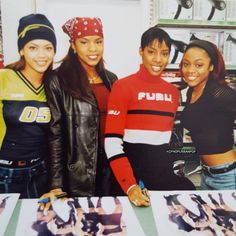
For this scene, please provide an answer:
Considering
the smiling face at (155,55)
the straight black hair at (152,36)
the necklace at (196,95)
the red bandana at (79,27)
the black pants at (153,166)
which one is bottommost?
the black pants at (153,166)

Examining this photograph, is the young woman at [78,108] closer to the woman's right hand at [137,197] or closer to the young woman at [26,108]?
the young woman at [26,108]

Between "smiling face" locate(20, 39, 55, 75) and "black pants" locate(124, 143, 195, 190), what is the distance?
0.47 m

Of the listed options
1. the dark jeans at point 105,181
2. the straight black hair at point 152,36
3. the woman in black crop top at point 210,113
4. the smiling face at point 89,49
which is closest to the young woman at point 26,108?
the smiling face at point 89,49

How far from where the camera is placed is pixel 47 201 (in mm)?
1168

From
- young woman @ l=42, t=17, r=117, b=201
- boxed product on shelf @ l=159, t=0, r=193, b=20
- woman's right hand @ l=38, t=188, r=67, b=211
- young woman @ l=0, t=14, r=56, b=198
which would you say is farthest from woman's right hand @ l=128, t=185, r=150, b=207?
boxed product on shelf @ l=159, t=0, r=193, b=20

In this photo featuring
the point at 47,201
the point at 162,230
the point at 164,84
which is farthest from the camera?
the point at 164,84

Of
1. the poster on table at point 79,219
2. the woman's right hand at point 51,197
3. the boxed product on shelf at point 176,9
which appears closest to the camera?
the poster on table at point 79,219

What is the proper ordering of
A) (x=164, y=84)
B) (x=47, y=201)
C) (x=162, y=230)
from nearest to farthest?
(x=162, y=230) < (x=47, y=201) < (x=164, y=84)

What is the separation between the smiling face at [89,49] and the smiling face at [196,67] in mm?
367

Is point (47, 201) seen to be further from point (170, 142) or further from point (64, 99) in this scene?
point (170, 142)

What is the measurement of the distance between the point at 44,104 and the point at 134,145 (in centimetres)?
41

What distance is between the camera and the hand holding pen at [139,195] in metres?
1.16

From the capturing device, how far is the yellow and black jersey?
117cm

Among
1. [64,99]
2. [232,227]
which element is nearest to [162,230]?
[232,227]
